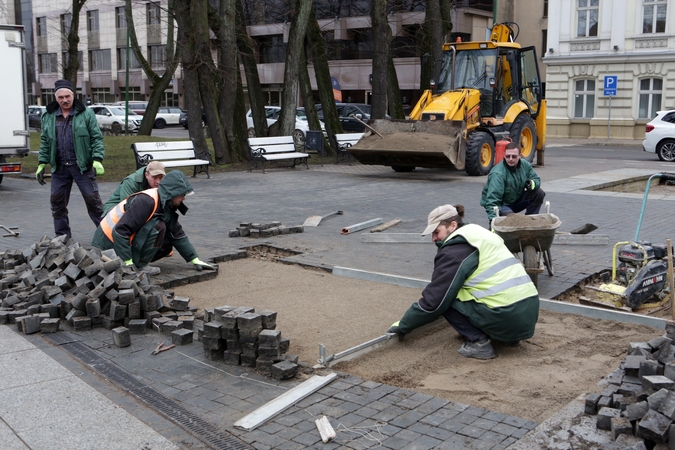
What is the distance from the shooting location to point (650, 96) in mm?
35188

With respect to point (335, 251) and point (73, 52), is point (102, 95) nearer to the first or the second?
point (73, 52)

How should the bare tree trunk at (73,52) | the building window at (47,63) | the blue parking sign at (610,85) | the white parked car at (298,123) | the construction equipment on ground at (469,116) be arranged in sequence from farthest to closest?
the building window at (47,63)
the blue parking sign at (610,85)
the white parked car at (298,123)
the bare tree trunk at (73,52)
the construction equipment on ground at (469,116)

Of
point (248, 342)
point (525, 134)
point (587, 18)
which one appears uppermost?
point (587, 18)

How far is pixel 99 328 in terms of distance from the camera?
6324 millimetres

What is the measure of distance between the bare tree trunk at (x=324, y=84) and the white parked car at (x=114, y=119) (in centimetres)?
2157

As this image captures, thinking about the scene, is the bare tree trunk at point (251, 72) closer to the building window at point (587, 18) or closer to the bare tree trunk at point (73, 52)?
the bare tree trunk at point (73, 52)

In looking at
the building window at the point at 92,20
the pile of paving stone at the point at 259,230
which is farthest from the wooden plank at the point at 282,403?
the building window at the point at 92,20

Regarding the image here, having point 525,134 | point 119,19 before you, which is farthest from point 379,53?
point 119,19

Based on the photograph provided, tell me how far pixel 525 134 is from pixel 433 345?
606 inches

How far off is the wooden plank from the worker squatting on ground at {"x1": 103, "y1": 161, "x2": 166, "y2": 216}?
12.3 feet

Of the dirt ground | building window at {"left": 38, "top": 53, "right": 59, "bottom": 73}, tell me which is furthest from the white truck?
building window at {"left": 38, "top": 53, "right": 59, "bottom": 73}

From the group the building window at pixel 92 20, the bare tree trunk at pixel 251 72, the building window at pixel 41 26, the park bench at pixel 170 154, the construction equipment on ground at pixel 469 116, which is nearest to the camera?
the construction equipment on ground at pixel 469 116

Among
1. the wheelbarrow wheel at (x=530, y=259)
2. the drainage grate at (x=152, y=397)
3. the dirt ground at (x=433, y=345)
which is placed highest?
the wheelbarrow wheel at (x=530, y=259)

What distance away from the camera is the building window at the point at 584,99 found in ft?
122
